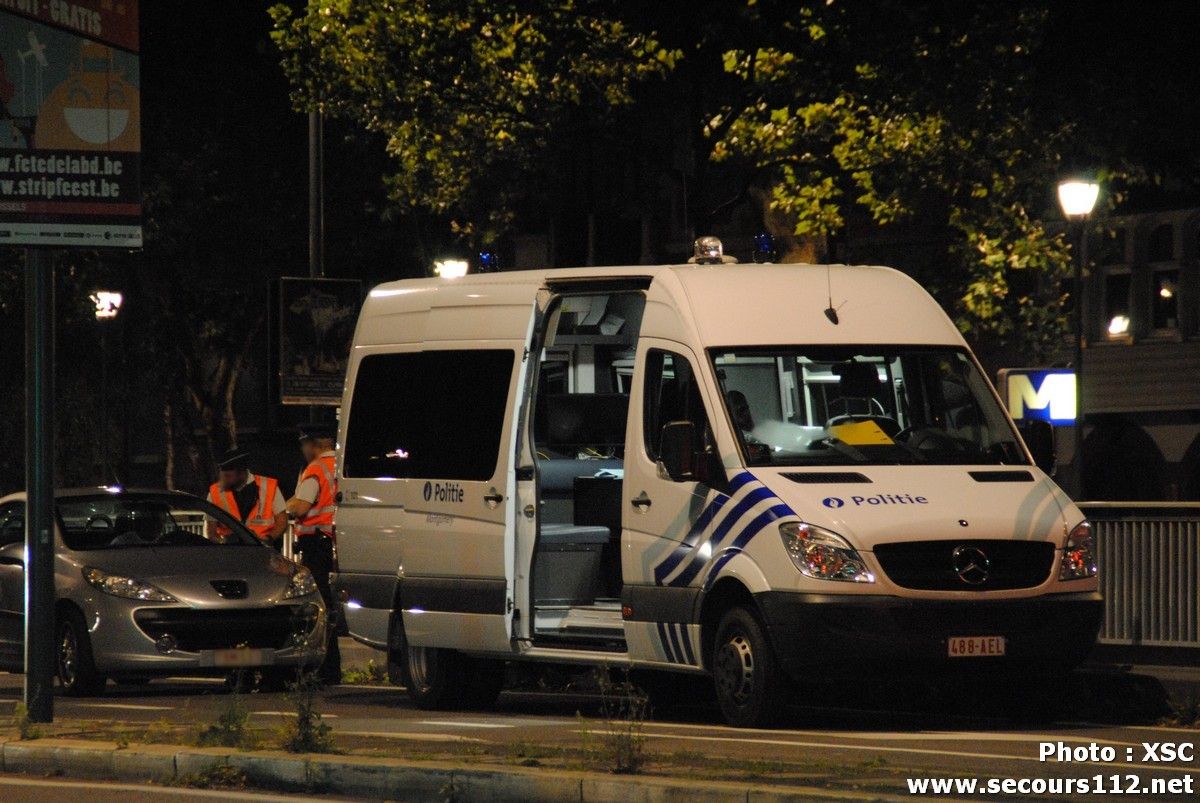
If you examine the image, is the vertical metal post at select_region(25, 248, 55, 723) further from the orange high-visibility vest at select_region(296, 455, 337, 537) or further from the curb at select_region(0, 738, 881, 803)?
the orange high-visibility vest at select_region(296, 455, 337, 537)

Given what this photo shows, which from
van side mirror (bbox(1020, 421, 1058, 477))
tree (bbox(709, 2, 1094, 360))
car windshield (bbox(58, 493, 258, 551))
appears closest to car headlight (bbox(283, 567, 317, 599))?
car windshield (bbox(58, 493, 258, 551))

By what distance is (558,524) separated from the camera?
1591cm

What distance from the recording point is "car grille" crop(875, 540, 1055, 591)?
13273 mm

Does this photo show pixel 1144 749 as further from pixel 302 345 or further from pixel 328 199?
pixel 328 199

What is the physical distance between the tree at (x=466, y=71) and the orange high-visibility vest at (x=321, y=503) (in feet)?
34.9

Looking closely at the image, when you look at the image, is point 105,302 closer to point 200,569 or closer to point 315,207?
point 315,207

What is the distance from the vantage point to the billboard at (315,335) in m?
21.4

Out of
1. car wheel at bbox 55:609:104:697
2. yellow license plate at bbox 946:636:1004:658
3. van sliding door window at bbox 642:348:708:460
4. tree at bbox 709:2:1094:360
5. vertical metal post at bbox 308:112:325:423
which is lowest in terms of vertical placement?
car wheel at bbox 55:609:104:697

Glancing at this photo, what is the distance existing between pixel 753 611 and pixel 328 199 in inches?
1237

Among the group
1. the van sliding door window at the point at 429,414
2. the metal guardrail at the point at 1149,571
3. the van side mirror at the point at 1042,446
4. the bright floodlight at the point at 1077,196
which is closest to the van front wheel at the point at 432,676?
the van sliding door window at the point at 429,414

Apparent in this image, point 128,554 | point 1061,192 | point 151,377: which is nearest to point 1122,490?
point 1061,192

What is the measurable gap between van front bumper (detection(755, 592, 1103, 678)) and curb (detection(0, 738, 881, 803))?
2.72 meters

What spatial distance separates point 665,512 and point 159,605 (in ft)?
16.8

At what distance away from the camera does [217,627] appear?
18.1m
